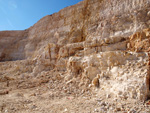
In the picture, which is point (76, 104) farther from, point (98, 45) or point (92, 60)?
point (98, 45)

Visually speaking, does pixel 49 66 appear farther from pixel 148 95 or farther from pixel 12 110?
pixel 148 95

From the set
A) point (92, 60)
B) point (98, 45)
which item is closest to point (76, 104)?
point (92, 60)

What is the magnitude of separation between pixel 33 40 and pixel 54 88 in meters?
15.7

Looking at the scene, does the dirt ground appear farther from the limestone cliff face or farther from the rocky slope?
the limestone cliff face

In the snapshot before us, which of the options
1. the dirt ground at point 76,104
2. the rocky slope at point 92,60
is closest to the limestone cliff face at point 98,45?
the rocky slope at point 92,60

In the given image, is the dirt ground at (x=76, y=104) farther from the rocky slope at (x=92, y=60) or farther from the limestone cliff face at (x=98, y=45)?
the limestone cliff face at (x=98, y=45)

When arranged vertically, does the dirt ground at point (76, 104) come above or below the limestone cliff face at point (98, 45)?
below

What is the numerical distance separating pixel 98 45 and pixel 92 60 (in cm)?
150

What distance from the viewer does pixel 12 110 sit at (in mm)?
3502

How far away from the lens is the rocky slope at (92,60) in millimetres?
4176

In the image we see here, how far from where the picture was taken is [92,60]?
603cm

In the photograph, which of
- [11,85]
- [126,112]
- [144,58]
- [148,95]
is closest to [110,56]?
[144,58]

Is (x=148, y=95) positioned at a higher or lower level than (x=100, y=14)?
lower

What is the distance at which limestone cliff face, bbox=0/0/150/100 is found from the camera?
4.43 meters
